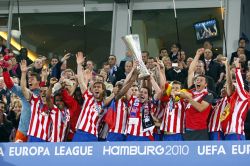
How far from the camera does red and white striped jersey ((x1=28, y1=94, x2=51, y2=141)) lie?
12352 millimetres

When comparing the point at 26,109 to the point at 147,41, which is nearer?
the point at 26,109

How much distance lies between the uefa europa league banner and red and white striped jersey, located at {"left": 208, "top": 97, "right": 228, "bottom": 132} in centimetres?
202

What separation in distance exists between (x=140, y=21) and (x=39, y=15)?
8.39 ft

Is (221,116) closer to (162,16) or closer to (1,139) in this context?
(1,139)

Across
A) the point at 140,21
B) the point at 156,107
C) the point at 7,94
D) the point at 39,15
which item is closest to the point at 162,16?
the point at 140,21

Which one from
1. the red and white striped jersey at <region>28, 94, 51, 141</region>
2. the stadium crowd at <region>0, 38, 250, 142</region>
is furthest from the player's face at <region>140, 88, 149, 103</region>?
the red and white striped jersey at <region>28, 94, 51, 141</region>

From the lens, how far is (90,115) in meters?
12.2

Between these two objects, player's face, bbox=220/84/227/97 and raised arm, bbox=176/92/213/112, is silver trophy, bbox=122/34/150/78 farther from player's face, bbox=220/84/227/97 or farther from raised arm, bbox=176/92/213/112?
player's face, bbox=220/84/227/97

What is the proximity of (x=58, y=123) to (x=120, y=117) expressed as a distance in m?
0.98

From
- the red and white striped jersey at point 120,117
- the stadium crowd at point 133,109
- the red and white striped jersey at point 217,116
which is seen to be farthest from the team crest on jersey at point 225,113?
the red and white striped jersey at point 120,117

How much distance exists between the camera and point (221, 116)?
11914 mm

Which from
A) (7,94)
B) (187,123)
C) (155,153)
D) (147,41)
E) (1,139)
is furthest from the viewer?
(147,41)

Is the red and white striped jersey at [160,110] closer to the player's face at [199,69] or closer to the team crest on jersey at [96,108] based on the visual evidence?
the team crest on jersey at [96,108]

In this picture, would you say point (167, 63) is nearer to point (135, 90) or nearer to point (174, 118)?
point (135, 90)
